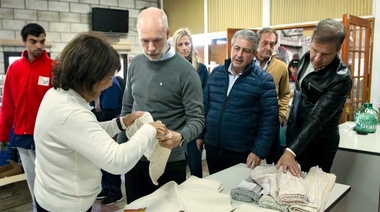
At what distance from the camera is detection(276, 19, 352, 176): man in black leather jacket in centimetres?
167

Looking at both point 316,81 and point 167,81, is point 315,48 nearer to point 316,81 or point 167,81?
point 316,81

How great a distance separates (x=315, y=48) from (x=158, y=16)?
0.85m

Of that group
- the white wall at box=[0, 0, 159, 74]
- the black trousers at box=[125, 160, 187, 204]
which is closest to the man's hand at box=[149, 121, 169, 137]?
the black trousers at box=[125, 160, 187, 204]

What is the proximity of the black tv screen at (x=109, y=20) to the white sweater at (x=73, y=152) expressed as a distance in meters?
5.12

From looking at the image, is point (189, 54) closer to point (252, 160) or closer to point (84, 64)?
point (252, 160)

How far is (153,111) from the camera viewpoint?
5.46 ft

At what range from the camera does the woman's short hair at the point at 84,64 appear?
42.1 inches

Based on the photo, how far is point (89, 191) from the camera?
1139mm

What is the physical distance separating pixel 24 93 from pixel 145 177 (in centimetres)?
144

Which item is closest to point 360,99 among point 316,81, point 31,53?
point 316,81

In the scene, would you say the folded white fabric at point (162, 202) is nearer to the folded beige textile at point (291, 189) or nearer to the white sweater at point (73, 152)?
the white sweater at point (73, 152)

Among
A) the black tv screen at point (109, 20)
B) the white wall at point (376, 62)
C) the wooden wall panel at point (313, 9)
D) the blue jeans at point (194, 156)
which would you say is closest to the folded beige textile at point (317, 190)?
the blue jeans at point (194, 156)

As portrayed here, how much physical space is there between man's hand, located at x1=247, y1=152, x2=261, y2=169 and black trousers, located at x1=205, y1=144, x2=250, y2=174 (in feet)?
0.33

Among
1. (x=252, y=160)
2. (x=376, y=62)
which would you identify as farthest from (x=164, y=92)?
(x=376, y=62)
